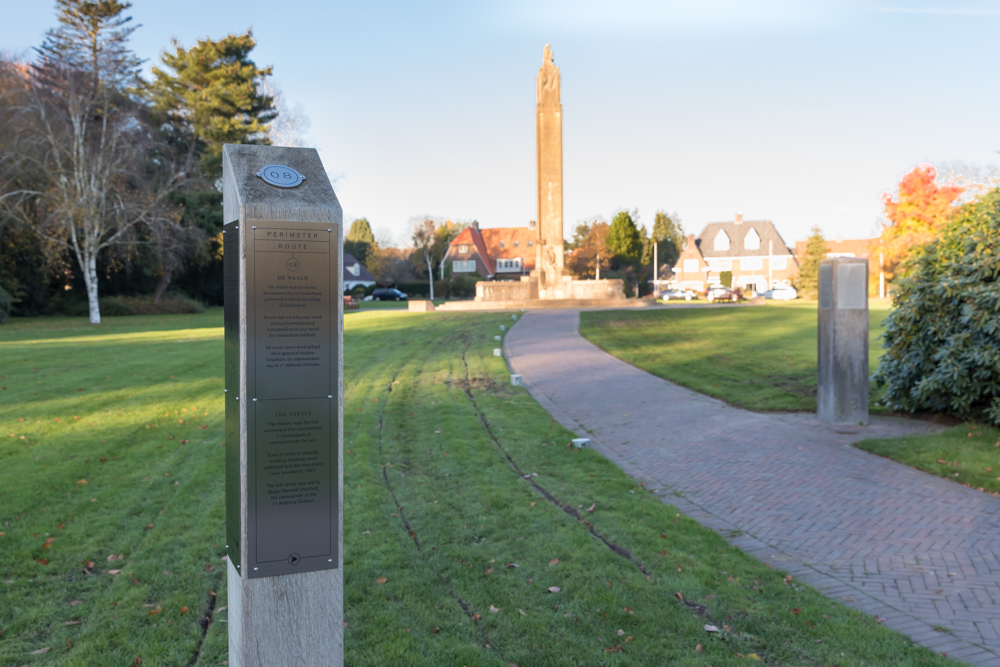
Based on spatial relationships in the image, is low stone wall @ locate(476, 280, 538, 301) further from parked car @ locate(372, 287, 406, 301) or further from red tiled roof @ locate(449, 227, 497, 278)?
red tiled roof @ locate(449, 227, 497, 278)

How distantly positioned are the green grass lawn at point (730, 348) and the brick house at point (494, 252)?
50411 millimetres

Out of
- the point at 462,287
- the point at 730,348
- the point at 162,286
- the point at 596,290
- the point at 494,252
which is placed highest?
the point at 494,252

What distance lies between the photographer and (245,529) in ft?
10.8

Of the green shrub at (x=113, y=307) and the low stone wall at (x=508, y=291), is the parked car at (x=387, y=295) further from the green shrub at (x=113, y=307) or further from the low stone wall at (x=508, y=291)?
the green shrub at (x=113, y=307)

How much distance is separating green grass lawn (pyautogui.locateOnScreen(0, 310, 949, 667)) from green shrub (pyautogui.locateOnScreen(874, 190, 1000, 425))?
5.12 meters

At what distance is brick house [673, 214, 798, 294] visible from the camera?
90.8 m

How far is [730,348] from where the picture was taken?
21531 mm

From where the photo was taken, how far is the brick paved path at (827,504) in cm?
480

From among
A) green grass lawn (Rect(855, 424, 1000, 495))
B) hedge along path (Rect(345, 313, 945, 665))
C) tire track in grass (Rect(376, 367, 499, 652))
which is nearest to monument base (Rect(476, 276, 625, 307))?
green grass lawn (Rect(855, 424, 1000, 495))

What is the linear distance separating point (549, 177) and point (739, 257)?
181 ft

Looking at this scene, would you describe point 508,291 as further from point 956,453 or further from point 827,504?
point 827,504

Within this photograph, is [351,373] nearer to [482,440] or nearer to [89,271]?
[482,440]

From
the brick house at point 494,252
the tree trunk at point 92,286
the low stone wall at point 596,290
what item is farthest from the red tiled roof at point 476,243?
the tree trunk at point 92,286

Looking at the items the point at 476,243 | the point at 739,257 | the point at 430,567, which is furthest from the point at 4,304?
the point at 739,257
